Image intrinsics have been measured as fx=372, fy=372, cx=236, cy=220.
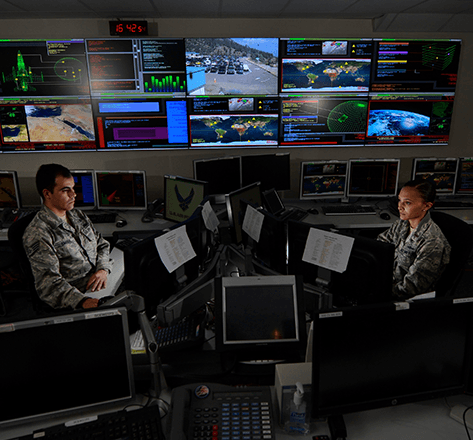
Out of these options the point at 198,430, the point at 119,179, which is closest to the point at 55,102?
the point at 119,179

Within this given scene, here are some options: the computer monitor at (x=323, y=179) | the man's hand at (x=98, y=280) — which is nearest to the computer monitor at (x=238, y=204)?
the computer monitor at (x=323, y=179)

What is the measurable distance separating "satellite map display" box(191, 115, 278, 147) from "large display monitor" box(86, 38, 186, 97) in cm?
37

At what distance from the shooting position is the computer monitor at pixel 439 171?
144 inches

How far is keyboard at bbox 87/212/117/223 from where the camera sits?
3.35m

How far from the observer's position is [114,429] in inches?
44.3

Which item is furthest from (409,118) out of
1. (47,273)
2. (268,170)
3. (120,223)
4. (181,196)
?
(47,273)

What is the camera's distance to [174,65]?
139 inches

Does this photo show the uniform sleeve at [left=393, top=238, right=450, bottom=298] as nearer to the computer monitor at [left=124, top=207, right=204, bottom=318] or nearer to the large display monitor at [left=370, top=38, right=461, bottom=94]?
the computer monitor at [left=124, top=207, right=204, bottom=318]

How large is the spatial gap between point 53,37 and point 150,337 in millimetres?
3323

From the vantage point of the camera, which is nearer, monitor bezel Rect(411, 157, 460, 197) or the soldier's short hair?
the soldier's short hair

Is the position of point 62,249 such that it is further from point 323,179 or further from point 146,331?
point 323,179

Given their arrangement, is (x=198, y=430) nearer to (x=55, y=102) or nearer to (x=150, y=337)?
(x=150, y=337)

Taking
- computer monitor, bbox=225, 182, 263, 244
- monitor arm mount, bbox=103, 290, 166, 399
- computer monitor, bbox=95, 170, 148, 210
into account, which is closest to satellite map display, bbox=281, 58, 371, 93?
computer monitor, bbox=225, 182, 263, 244

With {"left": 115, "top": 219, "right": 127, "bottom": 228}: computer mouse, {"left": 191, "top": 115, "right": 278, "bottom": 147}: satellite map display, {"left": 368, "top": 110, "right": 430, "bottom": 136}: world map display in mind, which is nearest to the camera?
{"left": 115, "top": 219, "right": 127, "bottom": 228}: computer mouse
